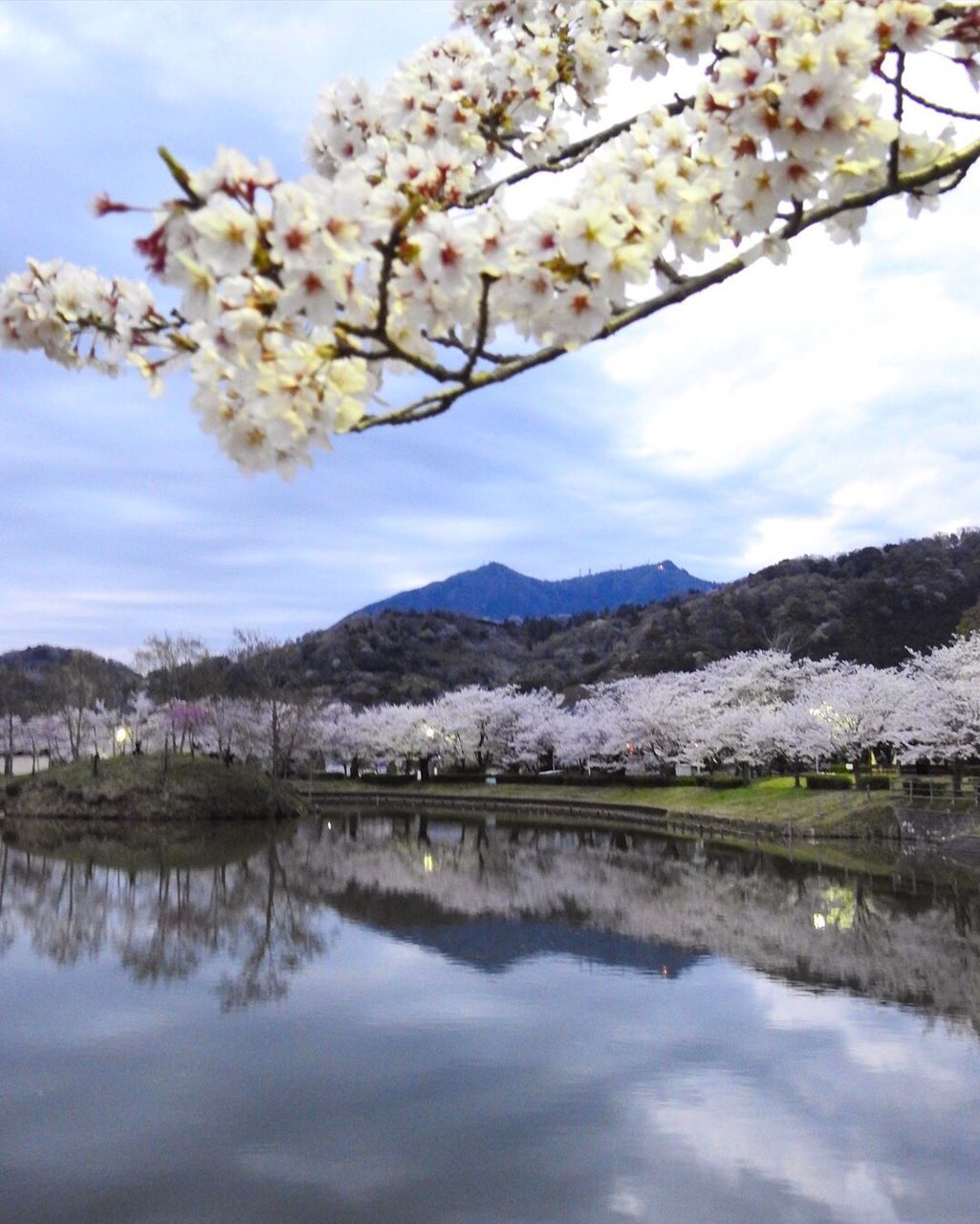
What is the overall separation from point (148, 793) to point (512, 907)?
23773 millimetres

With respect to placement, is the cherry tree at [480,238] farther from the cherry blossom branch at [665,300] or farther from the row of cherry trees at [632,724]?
the row of cherry trees at [632,724]

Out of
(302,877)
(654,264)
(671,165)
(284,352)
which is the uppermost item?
(671,165)

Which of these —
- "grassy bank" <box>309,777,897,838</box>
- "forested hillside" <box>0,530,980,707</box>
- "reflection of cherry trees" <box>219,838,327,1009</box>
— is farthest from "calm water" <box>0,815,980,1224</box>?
"forested hillside" <box>0,530,980,707</box>

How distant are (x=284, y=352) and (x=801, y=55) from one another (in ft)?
4.03

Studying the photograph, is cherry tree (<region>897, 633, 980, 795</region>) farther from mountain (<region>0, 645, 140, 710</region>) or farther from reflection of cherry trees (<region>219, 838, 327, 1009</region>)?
mountain (<region>0, 645, 140, 710</region>)

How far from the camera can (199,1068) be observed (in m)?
11.4

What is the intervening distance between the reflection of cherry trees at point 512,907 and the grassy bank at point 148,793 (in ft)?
28.6

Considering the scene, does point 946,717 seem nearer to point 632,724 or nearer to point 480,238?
point 632,724

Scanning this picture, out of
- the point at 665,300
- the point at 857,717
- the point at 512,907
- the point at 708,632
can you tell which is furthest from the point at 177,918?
Result: the point at 708,632

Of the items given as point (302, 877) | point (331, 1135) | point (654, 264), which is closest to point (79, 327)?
point (654, 264)

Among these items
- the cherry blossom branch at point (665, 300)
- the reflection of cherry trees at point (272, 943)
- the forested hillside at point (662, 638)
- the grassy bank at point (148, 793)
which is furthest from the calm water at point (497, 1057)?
the forested hillside at point (662, 638)

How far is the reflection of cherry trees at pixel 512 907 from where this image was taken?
15602 mm

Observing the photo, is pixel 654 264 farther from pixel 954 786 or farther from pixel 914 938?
pixel 954 786

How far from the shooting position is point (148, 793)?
40.3 m
